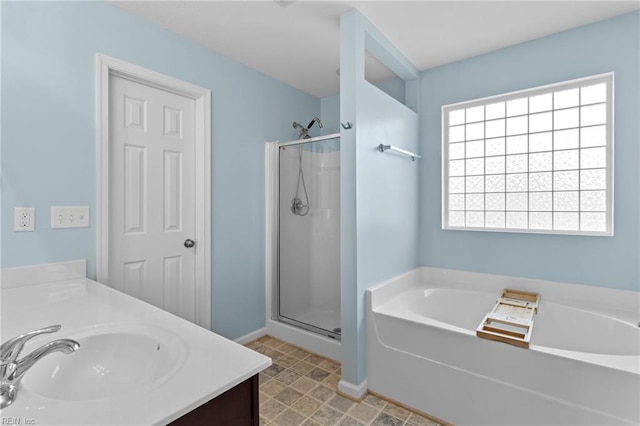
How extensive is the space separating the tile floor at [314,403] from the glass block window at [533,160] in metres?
1.48

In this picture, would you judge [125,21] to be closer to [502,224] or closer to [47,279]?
[47,279]

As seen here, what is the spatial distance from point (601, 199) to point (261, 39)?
99.6 inches

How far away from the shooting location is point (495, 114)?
2488 millimetres

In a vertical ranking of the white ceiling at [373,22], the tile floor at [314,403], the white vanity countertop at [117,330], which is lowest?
the tile floor at [314,403]

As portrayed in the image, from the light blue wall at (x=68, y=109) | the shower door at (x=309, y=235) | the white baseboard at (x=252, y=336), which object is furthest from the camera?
the white baseboard at (x=252, y=336)

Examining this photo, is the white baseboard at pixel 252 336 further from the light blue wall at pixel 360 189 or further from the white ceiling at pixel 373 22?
the white ceiling at pixel 373 22

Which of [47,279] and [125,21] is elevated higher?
[125,21]

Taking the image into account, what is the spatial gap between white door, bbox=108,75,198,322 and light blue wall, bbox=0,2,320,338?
162mm

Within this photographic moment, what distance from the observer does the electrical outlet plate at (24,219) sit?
1546 millimetres

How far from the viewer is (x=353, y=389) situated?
198cm

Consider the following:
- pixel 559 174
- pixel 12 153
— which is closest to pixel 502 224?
pixel 559 174

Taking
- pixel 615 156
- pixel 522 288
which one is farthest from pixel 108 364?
pixel 615 156

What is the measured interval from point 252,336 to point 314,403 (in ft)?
3.31

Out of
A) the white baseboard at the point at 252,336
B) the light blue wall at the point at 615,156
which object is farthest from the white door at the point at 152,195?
the light blue wall at the point at 615,156
